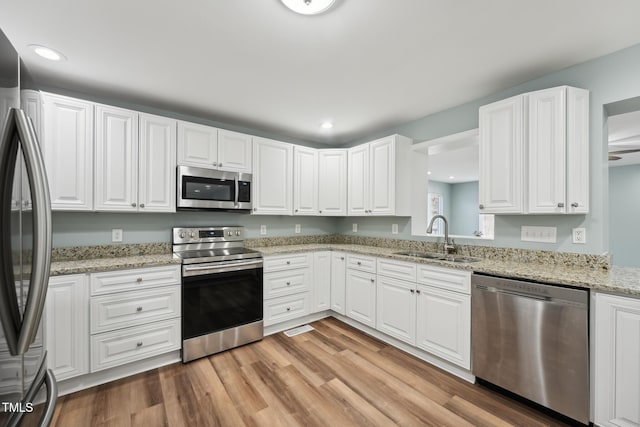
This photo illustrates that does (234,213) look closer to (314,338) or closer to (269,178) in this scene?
(269,178)

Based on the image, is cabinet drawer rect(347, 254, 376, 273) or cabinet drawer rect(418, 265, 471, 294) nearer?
cabinet drawer rect(418, 265, 471, 294)

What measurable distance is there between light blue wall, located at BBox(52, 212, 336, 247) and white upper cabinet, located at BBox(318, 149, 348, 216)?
2.08ft

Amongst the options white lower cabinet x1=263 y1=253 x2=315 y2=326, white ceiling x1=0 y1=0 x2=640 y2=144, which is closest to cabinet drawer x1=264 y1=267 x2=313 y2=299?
white lower cabinet x1=263 y1=253 x2=315 y2=326

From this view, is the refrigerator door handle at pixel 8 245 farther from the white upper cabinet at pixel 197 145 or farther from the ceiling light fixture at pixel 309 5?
the white upper cabinet at pixel 197 145

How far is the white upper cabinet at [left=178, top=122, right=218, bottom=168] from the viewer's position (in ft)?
8.72

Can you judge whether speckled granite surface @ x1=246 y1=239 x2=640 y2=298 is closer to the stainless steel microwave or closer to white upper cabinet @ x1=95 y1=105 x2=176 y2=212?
the stainless steel microwave

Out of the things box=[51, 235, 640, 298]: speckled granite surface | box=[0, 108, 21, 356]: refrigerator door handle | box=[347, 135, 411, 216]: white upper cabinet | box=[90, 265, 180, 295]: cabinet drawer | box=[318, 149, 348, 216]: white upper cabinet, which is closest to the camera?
box=[0, 108, 21, 356]: refrigerator door handle

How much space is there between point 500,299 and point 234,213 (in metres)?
2.75

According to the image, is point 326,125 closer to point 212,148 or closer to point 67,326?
point 212,148

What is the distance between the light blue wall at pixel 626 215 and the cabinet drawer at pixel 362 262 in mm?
5734

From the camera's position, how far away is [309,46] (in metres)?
1.82

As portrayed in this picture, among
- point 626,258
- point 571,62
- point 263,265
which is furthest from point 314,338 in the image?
point 626,258

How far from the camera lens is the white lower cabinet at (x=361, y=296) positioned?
9.46 ft

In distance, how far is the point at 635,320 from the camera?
1.45 meters
